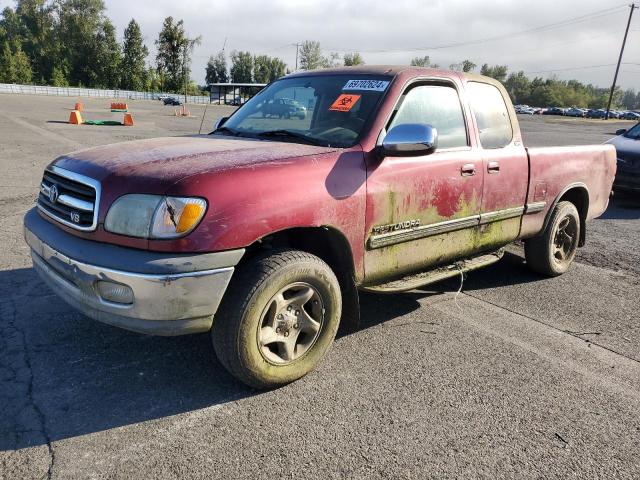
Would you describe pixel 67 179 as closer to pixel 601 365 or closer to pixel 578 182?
pixel 601 365

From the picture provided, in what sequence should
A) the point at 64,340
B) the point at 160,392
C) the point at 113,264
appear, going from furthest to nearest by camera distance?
the point at 64,340 → the point at 160,392 → the point at 113,264

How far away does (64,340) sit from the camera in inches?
133

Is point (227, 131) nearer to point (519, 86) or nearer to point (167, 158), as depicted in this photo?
point (167, 158)

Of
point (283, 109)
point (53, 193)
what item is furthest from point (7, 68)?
point (53, 193)

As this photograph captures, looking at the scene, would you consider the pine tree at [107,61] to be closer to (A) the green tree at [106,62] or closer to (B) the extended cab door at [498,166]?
(A) the green tree at [106,62]

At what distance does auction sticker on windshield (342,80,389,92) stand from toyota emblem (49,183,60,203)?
6.75 ft

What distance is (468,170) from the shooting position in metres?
3.88

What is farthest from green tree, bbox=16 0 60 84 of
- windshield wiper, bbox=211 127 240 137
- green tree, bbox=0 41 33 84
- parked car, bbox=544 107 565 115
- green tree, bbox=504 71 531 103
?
windshield wiper, bbox=211 127 240 137

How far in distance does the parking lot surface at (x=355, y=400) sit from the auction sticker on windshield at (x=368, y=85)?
175 centimetres

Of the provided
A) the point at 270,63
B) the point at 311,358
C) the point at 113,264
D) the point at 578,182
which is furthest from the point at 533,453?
the point at 270,63

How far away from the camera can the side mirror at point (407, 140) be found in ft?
10.4

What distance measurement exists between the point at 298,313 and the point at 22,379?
1608mm

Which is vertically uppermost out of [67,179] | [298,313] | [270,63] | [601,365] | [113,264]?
[270,63]

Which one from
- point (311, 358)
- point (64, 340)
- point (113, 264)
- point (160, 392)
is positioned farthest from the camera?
point (64, 340)
